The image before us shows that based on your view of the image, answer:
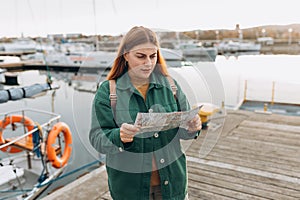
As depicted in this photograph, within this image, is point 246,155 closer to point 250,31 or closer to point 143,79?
point 143,79

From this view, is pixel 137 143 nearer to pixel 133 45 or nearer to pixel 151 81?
pixel 151 81

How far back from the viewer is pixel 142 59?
1104 mm

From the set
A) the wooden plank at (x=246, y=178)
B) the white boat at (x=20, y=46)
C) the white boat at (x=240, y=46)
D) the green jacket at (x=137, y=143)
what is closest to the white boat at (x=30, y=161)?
the wooden plank at (x=246, y=178)

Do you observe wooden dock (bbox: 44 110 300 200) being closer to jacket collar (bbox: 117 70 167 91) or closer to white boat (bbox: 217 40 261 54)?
jacket collar (bbox: 117 70 167 91)

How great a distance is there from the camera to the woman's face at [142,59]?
109cm

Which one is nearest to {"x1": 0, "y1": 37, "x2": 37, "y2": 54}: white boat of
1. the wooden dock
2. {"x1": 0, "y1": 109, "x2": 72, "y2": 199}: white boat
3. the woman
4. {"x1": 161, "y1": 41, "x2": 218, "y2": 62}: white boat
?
{"x1": 0, "y1": 109, "x2": 72, "y2": 199}: white boat

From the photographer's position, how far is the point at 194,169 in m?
3.03

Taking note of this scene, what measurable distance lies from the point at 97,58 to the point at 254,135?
3283 millimetres

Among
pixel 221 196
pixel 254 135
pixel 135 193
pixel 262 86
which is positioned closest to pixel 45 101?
pixel 262 86

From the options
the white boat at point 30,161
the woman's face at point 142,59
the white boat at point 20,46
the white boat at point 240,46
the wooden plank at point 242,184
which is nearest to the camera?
the woman's face at point 142,59

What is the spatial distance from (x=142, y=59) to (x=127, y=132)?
314mm

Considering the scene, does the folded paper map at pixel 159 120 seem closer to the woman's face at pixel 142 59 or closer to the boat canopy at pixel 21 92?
the woman's face at pixel 142 59

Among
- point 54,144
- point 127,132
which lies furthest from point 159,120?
point 54,144

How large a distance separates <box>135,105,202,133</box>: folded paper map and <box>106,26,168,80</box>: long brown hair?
0.27 metres
